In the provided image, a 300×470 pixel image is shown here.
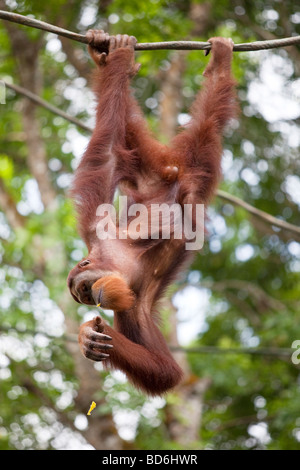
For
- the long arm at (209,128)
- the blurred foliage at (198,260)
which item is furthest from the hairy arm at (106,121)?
the blurred foliage at (198,260)

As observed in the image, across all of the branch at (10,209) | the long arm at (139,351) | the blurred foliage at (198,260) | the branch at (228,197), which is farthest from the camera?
the branch at (10,209)

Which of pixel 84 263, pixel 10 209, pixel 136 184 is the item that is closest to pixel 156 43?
pixel 136 184

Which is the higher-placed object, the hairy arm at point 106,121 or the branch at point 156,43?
the branch at point 156,43

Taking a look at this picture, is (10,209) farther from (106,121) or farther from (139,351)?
(139,351)

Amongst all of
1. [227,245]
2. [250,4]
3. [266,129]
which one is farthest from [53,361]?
[250,4]

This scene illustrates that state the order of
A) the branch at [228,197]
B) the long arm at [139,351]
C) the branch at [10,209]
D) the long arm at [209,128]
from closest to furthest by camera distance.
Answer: the long arm at [139,351], the long arm at [209,128], the branch at [228,197], the branch at [10,209]

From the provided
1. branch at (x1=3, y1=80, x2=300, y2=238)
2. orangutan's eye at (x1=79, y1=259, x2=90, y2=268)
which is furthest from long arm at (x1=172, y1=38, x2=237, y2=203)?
branch at (x1=3, y1=80, x2=300, y2=238)

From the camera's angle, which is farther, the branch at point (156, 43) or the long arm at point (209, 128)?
the long arm at point (209, 128)

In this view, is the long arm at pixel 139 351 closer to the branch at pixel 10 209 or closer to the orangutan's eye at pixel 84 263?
the orangutan's eye at pixel 84 263

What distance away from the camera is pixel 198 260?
40.9 feet

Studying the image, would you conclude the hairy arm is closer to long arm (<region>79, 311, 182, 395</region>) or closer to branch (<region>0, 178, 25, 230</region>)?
long arm (<region>79, 311, 182, 395</region>)

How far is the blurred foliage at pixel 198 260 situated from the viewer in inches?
343
